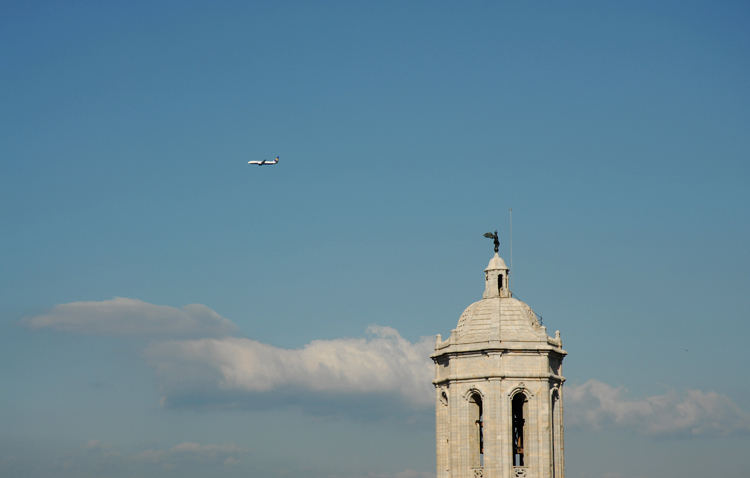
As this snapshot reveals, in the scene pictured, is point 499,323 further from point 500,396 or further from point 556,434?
point 556,434

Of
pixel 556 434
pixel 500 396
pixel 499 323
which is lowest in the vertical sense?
pixel 556 434

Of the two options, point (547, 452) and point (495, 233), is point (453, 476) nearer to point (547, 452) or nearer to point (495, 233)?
point (547, 452)

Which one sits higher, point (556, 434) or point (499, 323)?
point (499, 323)

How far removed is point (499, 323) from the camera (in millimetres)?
118875

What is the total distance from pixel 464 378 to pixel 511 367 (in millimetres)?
3115

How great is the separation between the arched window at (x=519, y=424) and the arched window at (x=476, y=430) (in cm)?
Answer: 209

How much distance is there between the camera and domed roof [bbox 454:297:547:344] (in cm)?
11831

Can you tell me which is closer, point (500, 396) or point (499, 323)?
point (500, 396)

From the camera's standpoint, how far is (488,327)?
11888cm

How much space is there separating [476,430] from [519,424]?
110 inches

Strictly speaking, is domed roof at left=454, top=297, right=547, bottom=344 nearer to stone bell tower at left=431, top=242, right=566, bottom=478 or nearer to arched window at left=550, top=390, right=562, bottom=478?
stone bell tower at left=431, top=242, right=566, bottom=478

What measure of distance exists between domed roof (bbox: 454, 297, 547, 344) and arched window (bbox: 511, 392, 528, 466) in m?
3.84

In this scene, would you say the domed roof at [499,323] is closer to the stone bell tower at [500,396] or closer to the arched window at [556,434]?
the stone bell tower at [500,396]

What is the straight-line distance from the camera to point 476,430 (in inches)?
4675
